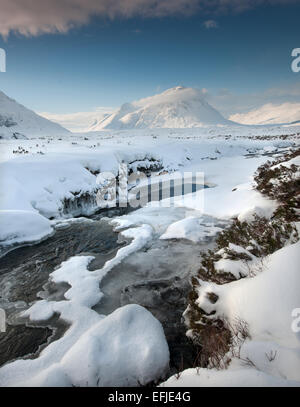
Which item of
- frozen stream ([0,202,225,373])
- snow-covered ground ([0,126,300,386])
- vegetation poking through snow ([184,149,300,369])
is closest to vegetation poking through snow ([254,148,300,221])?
vegetation poking through snow ([184,149,300,369])

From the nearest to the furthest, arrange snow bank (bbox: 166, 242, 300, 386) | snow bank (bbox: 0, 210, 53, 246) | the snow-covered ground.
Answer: snow bank (bbox: 166, 242, 300, 386) → the snow-covered ground → snow bank (bbox: 0, 210, 53, 246)

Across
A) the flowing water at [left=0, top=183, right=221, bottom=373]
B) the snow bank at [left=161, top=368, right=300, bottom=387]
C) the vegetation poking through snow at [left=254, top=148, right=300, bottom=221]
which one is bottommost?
the flowing water at [left=0, top=183, right=221, bottom=373]

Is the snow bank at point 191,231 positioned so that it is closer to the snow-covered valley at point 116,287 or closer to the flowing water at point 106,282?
the snow-covered valley at point 116,287

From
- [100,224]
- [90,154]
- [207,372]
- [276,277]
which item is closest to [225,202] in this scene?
[100,224]

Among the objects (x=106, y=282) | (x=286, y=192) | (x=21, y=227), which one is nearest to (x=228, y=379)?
(x=106, y=282)


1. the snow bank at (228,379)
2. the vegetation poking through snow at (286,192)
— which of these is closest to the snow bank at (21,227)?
the snow bank at (228,379)

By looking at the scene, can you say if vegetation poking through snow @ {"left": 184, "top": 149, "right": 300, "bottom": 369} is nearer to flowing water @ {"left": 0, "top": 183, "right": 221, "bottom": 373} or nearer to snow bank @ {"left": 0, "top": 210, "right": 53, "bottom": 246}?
flowing water @ {"left": 0, "top": 183, "right": 221, "bottom": 373}

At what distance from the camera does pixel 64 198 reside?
35.0 ft

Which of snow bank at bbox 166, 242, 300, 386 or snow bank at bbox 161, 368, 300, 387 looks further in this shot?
snow bank at bbox 166, 242, 300, 386

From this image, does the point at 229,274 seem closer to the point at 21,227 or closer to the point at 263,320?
the point at 263,320

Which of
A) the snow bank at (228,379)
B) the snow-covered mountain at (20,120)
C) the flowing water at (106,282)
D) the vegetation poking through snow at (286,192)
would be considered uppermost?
the snow-covered mountain at (20,120)

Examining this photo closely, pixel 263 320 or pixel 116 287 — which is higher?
pixel 263 320

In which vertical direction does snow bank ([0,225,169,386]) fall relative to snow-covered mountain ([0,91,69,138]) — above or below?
below

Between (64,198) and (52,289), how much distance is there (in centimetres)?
619
